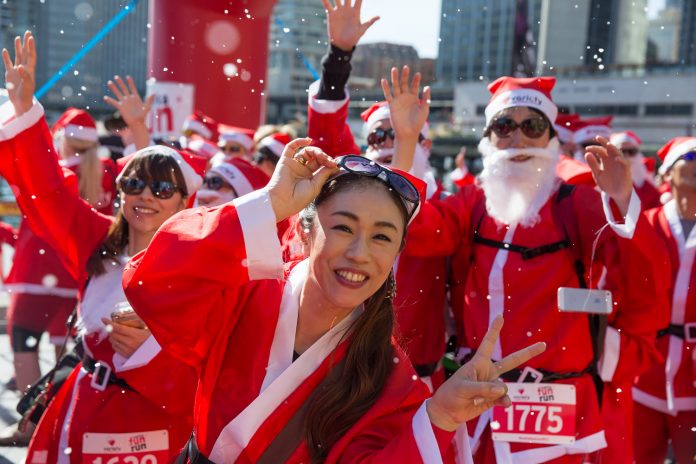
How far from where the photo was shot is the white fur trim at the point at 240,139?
254 inches

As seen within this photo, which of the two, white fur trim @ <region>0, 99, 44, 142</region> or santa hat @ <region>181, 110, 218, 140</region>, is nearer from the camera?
white fur trim @ <region>0, 99, 44, 142</region>

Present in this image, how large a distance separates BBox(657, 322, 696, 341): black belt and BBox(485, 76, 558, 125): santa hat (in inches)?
57.2

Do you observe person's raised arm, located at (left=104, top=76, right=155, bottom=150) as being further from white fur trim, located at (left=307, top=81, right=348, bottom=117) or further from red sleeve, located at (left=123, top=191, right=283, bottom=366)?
red sleeve, located at (left=123, top=191, right=283, bottom=366)

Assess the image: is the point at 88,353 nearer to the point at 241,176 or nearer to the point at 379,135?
the point at 379,135

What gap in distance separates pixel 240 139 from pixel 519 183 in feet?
11.8

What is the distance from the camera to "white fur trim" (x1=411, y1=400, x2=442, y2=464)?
1703 mm

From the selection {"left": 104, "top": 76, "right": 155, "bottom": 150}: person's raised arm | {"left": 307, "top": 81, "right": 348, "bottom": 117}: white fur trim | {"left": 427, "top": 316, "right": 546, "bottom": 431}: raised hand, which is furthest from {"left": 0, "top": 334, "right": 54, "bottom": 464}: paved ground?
{"left": 427, "top": 316, "right": 546, "bottom": 431}: raised hand

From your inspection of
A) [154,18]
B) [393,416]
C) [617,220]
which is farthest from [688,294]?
[154,18]

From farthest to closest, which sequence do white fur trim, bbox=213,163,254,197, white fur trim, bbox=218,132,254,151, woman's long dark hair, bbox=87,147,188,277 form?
white fur trim, bbox=218,132,254,151 → white fur trim, bbox=213,163,254,197 → woman's long dark hair, bbox=87,147,188,277

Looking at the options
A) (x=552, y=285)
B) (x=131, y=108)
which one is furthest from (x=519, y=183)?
(x=131, y=108)

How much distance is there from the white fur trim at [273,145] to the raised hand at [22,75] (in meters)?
2.37

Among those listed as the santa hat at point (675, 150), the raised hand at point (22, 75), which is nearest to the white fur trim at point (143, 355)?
the raised hand at point (22, 75)

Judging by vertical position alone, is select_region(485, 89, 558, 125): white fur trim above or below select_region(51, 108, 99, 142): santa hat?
above

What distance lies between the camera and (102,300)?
9.35ft
